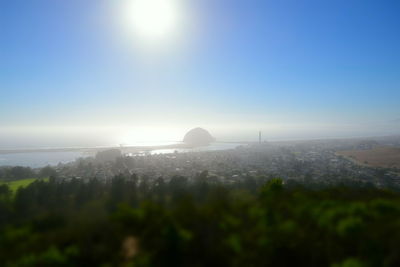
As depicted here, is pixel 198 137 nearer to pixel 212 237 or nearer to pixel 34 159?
pixel 34 159

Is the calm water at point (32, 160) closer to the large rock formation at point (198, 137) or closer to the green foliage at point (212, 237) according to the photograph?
the green foliage at point (212, 237)

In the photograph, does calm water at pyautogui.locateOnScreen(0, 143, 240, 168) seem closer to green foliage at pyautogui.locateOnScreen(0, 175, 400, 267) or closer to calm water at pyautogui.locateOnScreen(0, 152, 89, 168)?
calm water at pyautogui.locateOnScreen(0, 152, 89, 168)

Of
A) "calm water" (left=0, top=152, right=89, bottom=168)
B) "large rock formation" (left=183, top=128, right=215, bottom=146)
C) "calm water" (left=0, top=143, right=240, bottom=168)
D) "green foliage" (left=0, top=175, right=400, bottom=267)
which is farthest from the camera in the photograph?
"large rock formation" (left=183, top=128, right=215, bottom=146)

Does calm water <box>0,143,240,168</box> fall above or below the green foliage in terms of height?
below

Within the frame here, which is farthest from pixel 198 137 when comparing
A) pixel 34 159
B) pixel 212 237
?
pixel 212 237

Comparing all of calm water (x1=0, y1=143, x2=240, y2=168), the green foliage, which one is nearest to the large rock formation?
calm water (x1=0, y1=143, x2=240, y2=168)

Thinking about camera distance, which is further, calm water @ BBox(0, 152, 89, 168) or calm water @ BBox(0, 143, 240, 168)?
calm water @ BBox(0, 143, 240, 168)

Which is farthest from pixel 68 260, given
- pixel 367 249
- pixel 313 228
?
pixel 367 249

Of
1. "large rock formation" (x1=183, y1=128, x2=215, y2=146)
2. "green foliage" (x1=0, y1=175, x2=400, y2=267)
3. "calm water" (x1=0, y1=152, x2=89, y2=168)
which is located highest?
"large rock formation" (x1=183, y1=128, x2=215, y2=146)

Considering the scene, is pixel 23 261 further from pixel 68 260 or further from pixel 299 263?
pixel 299 263

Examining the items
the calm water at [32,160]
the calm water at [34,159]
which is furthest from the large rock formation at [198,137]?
the calm water at [32,160]

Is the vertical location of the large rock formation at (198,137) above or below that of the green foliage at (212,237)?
above
